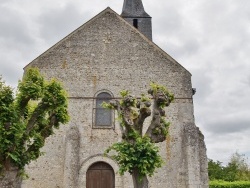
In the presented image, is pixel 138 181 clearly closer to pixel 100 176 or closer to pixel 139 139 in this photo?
pixel 139 139

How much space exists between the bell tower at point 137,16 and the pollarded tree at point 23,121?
57.1 ft

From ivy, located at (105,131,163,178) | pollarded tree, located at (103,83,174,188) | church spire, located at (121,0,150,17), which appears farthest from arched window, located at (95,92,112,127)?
church spire, located at (121,0,150,17)

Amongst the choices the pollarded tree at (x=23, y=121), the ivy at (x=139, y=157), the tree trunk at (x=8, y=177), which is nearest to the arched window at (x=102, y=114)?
the pollarded tree at (x=23, y=121)

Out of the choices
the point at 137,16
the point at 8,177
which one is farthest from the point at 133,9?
the point at 8,177

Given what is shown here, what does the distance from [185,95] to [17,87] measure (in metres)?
8.50

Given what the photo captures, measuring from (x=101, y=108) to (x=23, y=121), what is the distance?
5699mm

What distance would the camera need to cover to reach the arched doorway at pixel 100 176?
14.9 meters

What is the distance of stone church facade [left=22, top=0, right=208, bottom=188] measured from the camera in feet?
48.6

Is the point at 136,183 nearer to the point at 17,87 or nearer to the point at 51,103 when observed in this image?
the point at 51,103

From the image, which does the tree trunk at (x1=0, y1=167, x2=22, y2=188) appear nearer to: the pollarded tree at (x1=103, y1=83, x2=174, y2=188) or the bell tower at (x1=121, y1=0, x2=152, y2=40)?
the pollarded tree at (x1=103, y1=83, x2=174, y2=188)

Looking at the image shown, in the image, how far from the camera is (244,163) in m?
39.4

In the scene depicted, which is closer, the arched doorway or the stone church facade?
the stone church facade

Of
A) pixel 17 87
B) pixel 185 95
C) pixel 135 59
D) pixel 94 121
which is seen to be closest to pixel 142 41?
pixel 135 59

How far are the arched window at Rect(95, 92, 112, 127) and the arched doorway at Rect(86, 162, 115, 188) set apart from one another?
1.97m
